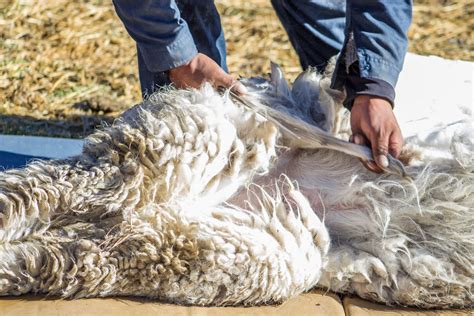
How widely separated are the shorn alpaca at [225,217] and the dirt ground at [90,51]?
6.22 ft

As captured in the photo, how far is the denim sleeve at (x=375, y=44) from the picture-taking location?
7.28 feet

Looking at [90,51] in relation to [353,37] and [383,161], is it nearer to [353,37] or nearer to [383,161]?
[353,37]

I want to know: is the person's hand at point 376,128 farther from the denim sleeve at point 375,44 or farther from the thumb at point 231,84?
the thumb at point 231,84

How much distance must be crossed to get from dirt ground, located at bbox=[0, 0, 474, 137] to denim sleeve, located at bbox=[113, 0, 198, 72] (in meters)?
1.60

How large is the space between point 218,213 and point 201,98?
0.30 m

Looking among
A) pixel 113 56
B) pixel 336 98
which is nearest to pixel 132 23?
pixel 336 98

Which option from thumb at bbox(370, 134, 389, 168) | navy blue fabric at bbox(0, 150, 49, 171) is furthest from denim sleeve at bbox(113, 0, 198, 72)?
navy blue fabric at bbox(0, 150, 49, 171)

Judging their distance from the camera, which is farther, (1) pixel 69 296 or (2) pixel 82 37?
(2) pixel 82 37

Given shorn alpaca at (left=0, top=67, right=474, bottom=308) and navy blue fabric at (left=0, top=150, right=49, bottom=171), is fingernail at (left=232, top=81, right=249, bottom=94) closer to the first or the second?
shorn alpaca at (left=0, top=67, right=474, bottom=308)

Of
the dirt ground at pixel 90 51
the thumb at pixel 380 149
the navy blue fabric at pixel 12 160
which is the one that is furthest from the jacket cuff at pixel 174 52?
the dirt ground at pixel 90 51

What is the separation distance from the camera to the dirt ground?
164 inches

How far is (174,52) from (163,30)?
0.07 metres

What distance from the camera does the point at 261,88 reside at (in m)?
2.28

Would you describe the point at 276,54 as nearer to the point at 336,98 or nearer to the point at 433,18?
the point at 433,18
